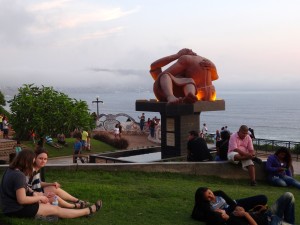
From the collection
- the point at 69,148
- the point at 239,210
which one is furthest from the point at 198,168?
the point at 69,148

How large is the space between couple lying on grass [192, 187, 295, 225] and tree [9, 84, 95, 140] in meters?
6.49

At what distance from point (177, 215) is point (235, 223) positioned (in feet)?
4.30

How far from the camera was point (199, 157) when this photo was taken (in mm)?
13141

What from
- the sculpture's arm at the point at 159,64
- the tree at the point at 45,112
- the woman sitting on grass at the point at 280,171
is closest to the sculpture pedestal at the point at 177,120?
the sculpture's arm at the point at 159,64

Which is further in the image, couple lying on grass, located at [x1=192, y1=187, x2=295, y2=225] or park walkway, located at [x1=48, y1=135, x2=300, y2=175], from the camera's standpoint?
park walkway, located at [x1=48, y1=135, x2=300, y2=175]

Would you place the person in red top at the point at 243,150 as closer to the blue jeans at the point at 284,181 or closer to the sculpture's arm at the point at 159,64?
the blue jeans at the point at 284,181

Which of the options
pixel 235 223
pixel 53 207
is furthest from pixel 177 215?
pixel 53 207

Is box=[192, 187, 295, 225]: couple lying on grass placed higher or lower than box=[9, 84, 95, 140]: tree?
lower

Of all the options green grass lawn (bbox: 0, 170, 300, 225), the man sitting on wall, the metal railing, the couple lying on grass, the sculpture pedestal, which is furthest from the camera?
the metal railing

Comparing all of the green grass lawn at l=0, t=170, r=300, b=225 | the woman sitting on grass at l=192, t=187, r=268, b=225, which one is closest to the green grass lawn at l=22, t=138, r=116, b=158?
the green grass lawn at l=0, t=170, r=300, b=225

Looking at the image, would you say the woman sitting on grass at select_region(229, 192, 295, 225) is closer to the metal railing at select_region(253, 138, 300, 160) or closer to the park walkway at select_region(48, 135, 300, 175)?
the park walkway at select_region(48, 135, 300, 175)

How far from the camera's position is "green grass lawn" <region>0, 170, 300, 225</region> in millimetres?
7225

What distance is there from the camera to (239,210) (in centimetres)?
673

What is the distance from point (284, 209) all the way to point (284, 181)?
4.60 m
